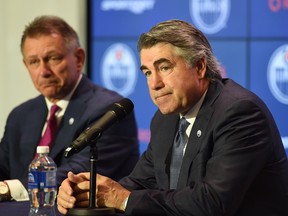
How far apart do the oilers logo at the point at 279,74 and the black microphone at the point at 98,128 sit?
2.36 metres

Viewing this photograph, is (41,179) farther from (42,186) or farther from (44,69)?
(44,69)

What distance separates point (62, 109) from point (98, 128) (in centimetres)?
174

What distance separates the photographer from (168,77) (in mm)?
3350

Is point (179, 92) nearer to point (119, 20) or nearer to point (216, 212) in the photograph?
point (216, 212)

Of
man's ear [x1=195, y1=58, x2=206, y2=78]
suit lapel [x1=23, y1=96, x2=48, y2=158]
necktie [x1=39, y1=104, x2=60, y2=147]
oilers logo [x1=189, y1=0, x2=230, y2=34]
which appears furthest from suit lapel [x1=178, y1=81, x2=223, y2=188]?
oilers logo [x1=189, y1=0, x2=230, y2=34]

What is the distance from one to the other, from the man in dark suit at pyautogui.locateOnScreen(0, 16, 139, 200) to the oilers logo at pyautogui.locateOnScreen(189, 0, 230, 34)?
3.94ft

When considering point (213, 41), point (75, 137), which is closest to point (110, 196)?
point (75, 137)

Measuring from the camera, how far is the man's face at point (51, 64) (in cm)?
466

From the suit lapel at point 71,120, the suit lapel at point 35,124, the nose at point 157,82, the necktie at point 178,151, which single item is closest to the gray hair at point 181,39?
the nose at point 157,82

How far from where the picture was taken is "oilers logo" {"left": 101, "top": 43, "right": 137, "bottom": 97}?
606 cm

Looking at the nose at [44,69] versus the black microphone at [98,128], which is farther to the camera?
the nose at [44,69]

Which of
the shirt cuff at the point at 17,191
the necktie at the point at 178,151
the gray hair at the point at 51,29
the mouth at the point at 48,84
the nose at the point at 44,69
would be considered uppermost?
the gray hair at the point at 51,29

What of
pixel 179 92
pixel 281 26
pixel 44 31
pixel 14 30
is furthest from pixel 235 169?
pixel 14 30

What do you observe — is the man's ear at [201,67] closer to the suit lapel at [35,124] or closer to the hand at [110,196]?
the hand at [110,196]
